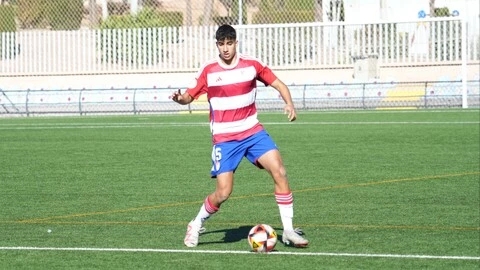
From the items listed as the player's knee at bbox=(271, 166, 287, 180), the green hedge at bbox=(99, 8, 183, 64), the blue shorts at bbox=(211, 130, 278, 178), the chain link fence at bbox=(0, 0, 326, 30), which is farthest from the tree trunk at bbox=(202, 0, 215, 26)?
the player's knee at bbox=(271, 166, 287, 180)

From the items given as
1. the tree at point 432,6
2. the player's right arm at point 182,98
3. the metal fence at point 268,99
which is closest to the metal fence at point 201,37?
the tree at point 432,6

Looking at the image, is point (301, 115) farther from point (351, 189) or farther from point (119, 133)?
point (351, 189)

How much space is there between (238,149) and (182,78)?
26889 millimetres

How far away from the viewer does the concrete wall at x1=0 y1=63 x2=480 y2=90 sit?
37344 mm

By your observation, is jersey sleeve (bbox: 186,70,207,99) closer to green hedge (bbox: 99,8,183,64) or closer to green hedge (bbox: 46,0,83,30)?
green hedge (bbox: 99,8,183,64)

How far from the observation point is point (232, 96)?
11844 mm

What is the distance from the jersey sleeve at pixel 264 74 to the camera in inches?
472

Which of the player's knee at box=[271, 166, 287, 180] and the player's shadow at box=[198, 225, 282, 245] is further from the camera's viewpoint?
the player's shadow at box=[198, 225, 282, 245]

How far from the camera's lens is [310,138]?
25562mm

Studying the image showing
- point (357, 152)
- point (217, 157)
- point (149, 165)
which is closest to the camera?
point (217, 157)

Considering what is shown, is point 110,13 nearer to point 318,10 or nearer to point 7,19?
point 7,19

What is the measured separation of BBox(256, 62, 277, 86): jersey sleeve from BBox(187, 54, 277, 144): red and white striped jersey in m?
0.01

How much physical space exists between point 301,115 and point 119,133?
6691 millimetres

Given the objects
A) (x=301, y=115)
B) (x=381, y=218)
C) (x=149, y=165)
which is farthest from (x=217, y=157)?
(x=301, y=115)
